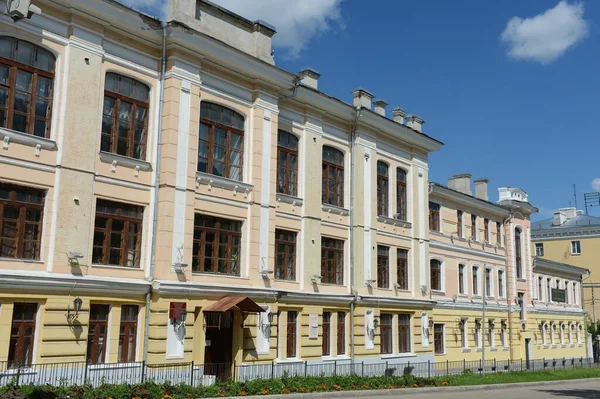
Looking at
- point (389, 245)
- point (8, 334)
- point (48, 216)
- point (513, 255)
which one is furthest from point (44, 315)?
point (513, 255)

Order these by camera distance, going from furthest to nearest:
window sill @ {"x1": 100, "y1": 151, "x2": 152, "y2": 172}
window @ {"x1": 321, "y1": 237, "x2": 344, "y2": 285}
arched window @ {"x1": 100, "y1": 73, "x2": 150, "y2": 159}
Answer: window @ {"x1": 321, "y1": 237, "x2": 344, "y2": 285} → arched window @ {"x1": 100, "y1": 73, "x2": 150, "y2": 159} → window sill @ {"x1": 100, "y1": 151, "x2": 152, "y2": 172}

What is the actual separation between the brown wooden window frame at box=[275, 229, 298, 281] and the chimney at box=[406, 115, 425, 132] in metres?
11.5

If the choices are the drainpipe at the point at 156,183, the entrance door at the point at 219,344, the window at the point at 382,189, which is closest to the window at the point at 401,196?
the window at the point at 382,189

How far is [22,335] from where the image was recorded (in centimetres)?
1773

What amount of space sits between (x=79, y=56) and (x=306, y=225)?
39.5 ft

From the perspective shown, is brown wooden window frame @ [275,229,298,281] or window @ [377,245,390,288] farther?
window @ [377,245,390,288]

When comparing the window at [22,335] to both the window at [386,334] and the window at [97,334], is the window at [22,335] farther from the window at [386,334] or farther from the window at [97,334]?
the window at [386,334]

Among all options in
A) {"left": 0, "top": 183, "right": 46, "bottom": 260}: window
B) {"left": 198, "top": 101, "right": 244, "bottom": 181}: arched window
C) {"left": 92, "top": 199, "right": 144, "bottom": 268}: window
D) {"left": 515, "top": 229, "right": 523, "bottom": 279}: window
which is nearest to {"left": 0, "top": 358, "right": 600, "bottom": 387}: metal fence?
{"left": 0, "top": 183, "right": 46, "bottom": 260}: window

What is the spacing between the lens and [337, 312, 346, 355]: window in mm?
28906

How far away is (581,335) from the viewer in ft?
201

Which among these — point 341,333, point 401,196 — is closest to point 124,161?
point 341,333

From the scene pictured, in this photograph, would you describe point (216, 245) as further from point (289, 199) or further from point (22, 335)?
point (22, 335)

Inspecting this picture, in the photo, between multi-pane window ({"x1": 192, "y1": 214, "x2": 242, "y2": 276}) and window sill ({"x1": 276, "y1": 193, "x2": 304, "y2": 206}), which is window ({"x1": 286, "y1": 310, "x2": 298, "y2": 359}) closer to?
multi-pane window ({"x1": 192, "y1": 214, "x2": 242, "y2": 276})

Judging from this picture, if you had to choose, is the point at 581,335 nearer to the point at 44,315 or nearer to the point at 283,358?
the point at 283,358
